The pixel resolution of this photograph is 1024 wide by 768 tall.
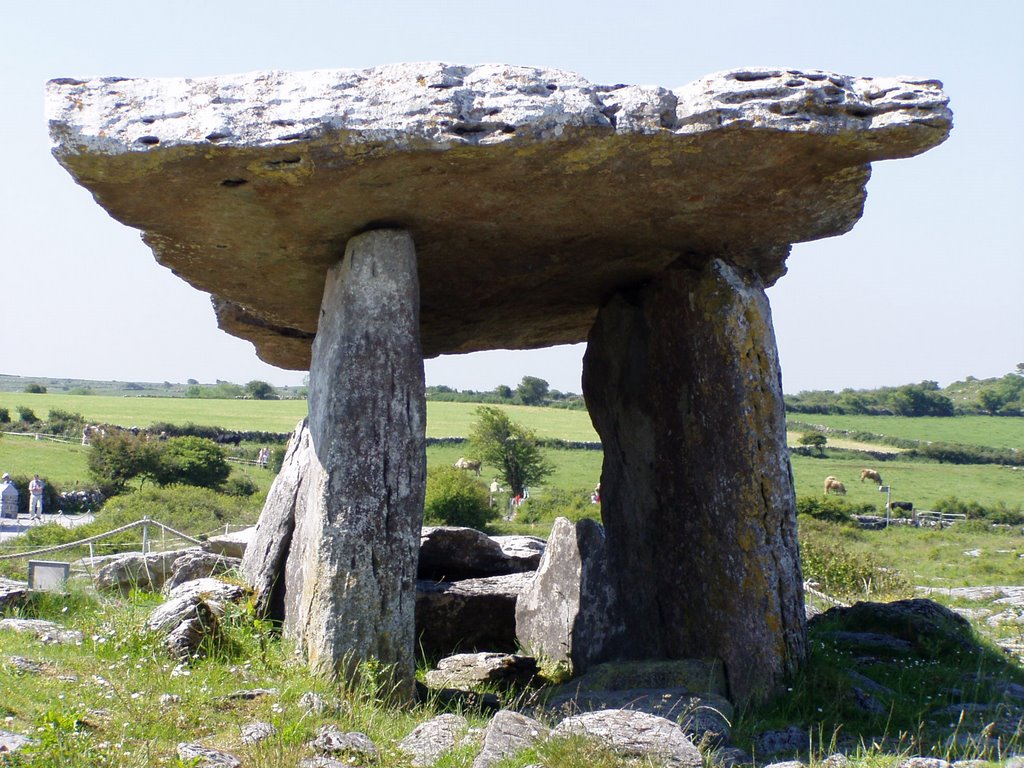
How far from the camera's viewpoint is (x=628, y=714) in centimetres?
530

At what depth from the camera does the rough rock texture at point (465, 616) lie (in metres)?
9.02

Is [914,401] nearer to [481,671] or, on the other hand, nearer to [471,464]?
[471,464]

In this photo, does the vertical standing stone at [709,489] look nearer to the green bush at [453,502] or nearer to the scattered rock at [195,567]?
the scattered rock at [195,567]

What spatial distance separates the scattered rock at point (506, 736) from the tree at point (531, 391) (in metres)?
90.2

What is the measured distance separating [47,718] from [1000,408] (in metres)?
97.4

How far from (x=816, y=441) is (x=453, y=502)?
4509 centimetres

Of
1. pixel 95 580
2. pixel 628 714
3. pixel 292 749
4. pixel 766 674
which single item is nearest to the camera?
pixel 292 749

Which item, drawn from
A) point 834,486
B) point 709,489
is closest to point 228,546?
point 709,489

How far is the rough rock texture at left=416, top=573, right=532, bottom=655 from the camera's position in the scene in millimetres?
9016

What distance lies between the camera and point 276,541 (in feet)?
25.9

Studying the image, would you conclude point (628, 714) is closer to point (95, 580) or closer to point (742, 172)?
point (742, 172)

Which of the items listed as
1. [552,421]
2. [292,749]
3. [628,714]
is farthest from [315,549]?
[552,421]

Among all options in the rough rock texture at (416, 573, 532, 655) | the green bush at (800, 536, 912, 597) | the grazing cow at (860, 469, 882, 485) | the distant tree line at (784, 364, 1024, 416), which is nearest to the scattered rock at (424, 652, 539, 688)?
the rough rock texture at (416, 573, 532, 655)

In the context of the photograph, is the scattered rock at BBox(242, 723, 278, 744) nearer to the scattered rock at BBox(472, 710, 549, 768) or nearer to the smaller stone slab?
the scattered rock at BBox(472, 710, 549, 768)
